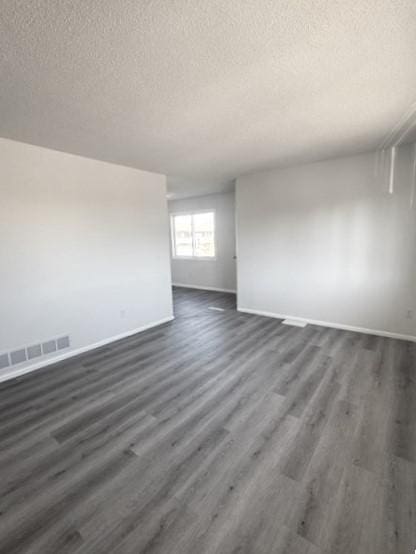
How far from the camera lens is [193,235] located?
24.8 ft

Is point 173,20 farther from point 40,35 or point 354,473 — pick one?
point 354,473

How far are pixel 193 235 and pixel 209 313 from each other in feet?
10.2

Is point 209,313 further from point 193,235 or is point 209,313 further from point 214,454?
point 214,454

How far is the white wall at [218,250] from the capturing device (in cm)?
678

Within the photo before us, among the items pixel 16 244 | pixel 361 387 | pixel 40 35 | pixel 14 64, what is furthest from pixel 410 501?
pixel 16 244

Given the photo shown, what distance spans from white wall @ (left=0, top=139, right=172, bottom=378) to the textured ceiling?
0.48m

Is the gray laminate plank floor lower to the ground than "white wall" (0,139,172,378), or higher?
lower

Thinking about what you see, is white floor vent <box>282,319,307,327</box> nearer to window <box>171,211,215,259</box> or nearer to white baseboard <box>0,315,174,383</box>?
white baseboard <box>0,315,174,383</box>

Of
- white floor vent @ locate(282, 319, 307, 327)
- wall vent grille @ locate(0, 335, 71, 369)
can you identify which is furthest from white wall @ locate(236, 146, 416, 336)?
wall vent grille @ locate(0, 335, 71, 369)

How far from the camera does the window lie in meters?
7.22

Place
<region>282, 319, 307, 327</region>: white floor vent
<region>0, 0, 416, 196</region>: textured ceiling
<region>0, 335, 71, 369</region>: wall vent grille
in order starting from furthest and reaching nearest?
<region>282, 319, 307, 327</region>: white floor vent < <region>0, 335, 71, 369</region>: wall vent grille < <region>0, 0, 416, 196</region>: textured ceiling

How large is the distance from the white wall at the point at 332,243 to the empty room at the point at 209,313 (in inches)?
1.2

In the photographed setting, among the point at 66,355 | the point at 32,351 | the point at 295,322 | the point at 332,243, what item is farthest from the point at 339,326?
the point at 32,351

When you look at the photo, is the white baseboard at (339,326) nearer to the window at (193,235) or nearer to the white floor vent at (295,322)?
the white floor vent at (295,322)
